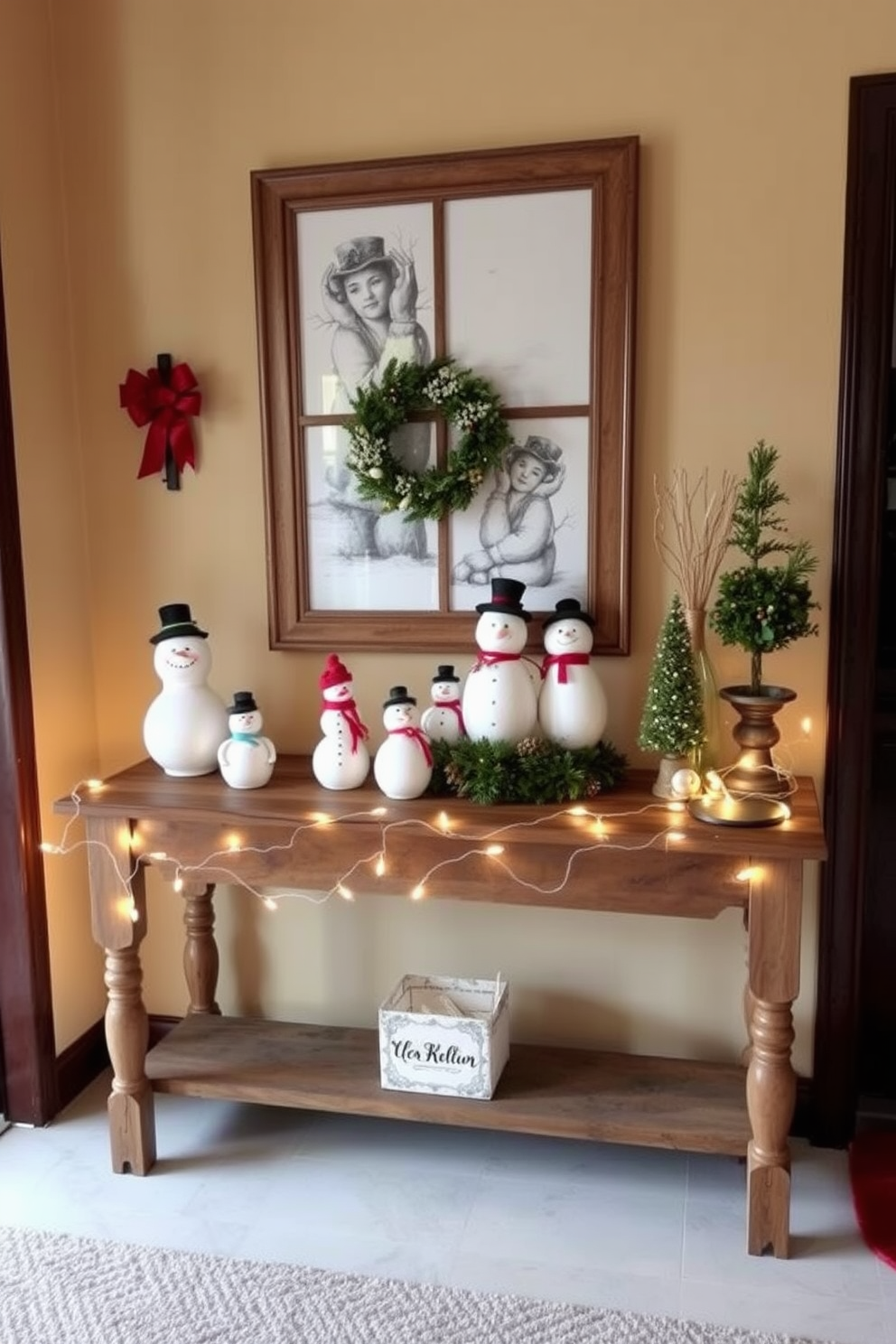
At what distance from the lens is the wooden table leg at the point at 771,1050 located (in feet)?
6.30

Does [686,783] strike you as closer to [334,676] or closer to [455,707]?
[455,707]

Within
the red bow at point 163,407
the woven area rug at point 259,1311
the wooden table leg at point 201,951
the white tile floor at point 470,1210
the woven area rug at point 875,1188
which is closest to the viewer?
the woven area rug at point 259,1311

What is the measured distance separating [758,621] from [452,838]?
0.68m

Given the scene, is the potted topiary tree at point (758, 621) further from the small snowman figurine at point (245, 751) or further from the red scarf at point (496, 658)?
the small snowman figurine at point (245, 751)

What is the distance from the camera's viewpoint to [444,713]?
2.26m

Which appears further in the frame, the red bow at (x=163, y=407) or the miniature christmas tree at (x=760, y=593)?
the red bow at (x=163, y=407)

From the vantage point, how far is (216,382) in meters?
2.48

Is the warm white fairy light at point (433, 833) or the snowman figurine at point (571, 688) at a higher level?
the snowman figurine at point (571, 688)

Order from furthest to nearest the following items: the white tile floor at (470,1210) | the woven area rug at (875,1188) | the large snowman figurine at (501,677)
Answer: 1. the large snowman figurine at (501,677)
2. the woven area rug at (875,1188)
3. the white tile floor at (470,1210)

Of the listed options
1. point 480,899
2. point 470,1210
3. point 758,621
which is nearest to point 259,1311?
point 470,1210

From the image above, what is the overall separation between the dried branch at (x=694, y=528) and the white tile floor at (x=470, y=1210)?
1177 millimetres

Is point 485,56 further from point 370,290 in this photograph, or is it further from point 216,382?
point 216,382

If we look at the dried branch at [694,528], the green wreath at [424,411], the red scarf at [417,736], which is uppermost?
the green wreath at [424,411]

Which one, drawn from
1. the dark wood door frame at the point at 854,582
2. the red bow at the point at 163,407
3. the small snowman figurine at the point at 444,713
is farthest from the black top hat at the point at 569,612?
the red bow at the point at 163,407
